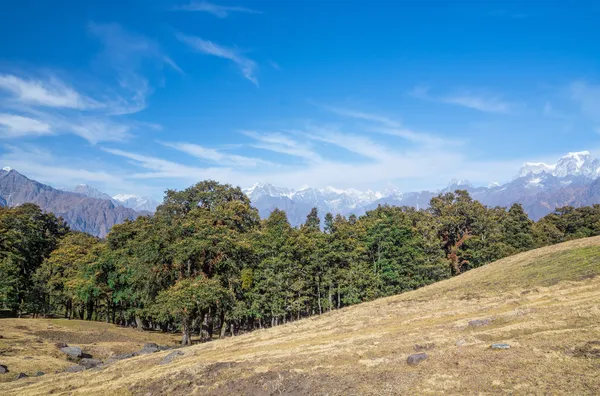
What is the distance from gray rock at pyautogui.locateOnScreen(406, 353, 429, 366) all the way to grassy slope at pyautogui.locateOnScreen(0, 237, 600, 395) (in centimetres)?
45

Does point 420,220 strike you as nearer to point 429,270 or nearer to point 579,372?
point 429,270

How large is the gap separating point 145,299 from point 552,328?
6012 cm

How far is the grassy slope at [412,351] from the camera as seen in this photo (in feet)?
61.9

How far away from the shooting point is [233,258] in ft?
196

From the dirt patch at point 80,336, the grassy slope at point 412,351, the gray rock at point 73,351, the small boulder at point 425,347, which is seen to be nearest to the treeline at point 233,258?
the dirt patch at point 80,336

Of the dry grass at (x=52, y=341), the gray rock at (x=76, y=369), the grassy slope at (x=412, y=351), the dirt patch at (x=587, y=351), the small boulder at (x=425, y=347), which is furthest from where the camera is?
the dry grass at (x=52, y=341)

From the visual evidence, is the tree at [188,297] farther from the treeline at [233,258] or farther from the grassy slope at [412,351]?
the grassy slope at [412,351]

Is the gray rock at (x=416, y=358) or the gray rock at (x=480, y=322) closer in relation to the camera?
the gray rock at (x=416, y=358)

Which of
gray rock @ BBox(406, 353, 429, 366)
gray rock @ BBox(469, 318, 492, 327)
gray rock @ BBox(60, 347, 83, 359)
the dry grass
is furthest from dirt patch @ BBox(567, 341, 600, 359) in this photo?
gray rock @ BBox(60, 347, 83, 359)

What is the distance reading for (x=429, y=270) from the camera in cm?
8581

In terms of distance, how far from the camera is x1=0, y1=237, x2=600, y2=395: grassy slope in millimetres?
18875

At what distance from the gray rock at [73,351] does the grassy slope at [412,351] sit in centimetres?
1393

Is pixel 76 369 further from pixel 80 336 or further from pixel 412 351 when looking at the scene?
pixel 412 351

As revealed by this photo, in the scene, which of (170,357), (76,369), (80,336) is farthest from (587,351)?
(80,336)
